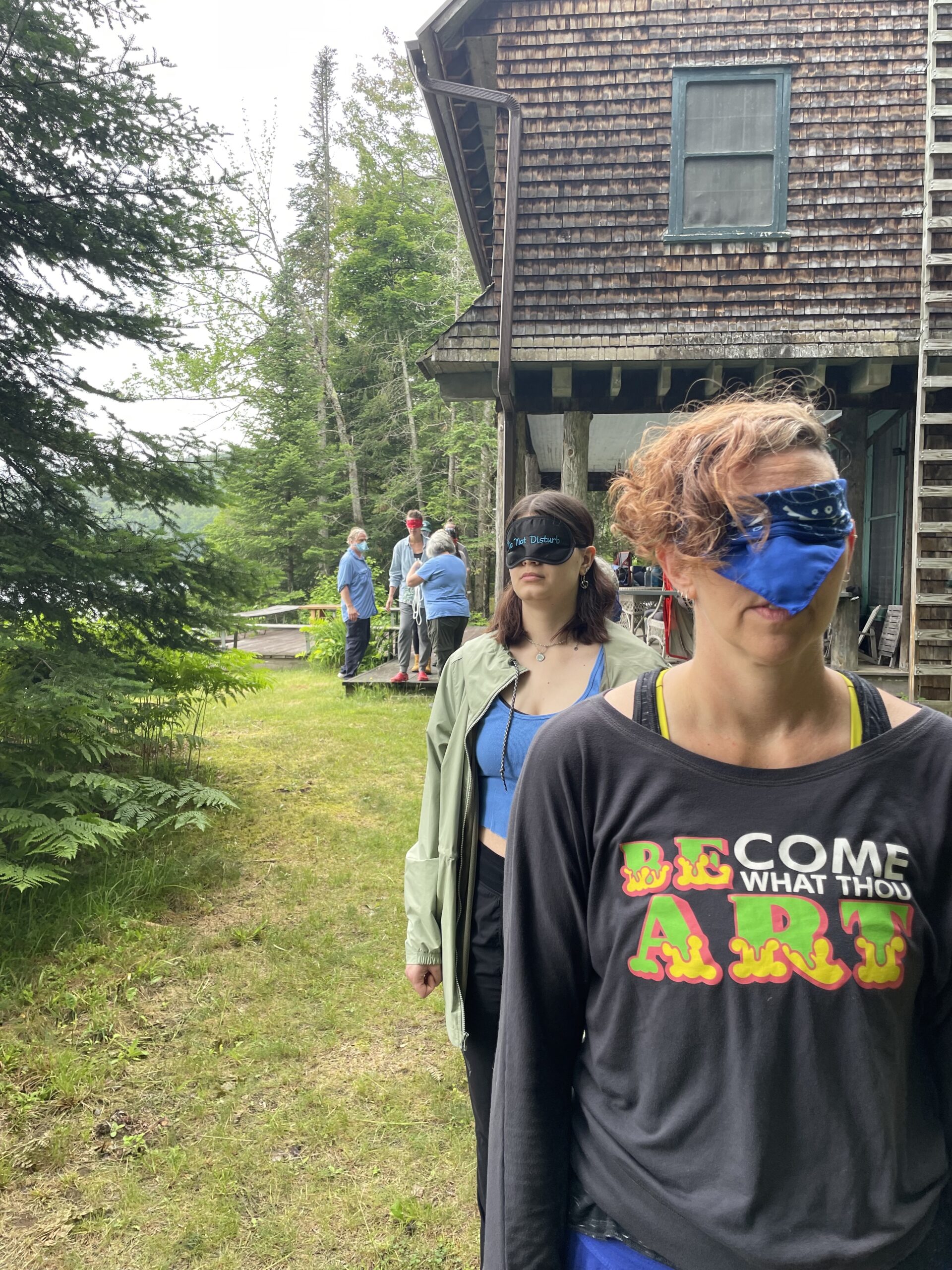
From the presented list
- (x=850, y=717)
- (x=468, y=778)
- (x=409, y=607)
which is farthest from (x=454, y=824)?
(x=409, y=607)

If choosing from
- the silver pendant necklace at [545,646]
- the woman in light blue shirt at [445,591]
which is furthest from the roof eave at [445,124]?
the silver pendant necklace at [545,646]

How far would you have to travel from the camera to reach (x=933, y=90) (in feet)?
22.1

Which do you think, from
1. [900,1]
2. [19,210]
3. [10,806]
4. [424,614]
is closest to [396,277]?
[424,614]

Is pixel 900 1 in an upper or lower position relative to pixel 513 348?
upper

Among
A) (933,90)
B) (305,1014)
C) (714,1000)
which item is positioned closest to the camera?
(714,1000)

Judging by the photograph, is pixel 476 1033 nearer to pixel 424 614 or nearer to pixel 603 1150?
pixel 603 1150

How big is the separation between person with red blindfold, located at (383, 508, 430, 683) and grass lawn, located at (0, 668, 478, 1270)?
500cm

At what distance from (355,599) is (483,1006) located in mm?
8815

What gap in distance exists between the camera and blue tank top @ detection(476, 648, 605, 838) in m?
2.18

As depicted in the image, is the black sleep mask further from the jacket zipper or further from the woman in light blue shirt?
the woman in light blue shirt

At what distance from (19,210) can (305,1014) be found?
444 centimetres

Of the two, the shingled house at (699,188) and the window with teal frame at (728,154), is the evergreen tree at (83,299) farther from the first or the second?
the window with teal frame at (728,154)

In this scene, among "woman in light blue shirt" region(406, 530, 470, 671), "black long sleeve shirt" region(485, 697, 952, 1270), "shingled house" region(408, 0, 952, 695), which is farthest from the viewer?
"woman in light blue shirt" region(406, 530, 470, 671)

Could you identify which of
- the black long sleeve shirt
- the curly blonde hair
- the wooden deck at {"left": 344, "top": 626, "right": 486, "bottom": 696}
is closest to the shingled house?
the wooden deck at {"left": 344, "top": 626, "right": 486, "bottom": 696}
